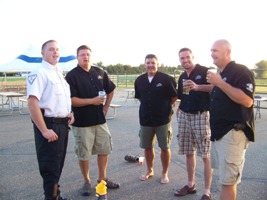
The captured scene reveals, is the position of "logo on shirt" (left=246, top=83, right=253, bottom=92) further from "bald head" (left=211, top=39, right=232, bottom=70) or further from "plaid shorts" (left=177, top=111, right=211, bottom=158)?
"plaid shorts" (left=177, top=111, right=211, bottom=158)

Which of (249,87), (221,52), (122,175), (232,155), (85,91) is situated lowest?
(122,175)

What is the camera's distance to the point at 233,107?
2.93 metres

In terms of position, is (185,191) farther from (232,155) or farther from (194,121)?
(232,155)

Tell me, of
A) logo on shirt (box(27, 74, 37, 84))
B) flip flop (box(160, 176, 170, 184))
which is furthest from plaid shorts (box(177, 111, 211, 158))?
logo on shirt (box(27, 74, 37, 84))

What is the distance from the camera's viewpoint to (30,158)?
569cm

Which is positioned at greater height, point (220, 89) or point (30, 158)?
point (220, 89)

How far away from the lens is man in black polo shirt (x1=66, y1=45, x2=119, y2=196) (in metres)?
4.01

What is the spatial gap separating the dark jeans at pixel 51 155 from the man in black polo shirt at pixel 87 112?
26.3 inches

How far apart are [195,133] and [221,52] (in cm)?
137

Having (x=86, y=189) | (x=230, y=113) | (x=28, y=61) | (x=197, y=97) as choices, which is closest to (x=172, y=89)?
(x=197, y=97)

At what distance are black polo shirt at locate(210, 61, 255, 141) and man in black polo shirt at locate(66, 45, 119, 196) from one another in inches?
61.9

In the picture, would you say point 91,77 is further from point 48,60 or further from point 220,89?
point 220,89

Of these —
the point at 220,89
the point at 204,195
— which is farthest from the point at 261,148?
the point at 220,89

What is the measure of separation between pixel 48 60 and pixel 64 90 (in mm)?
383
